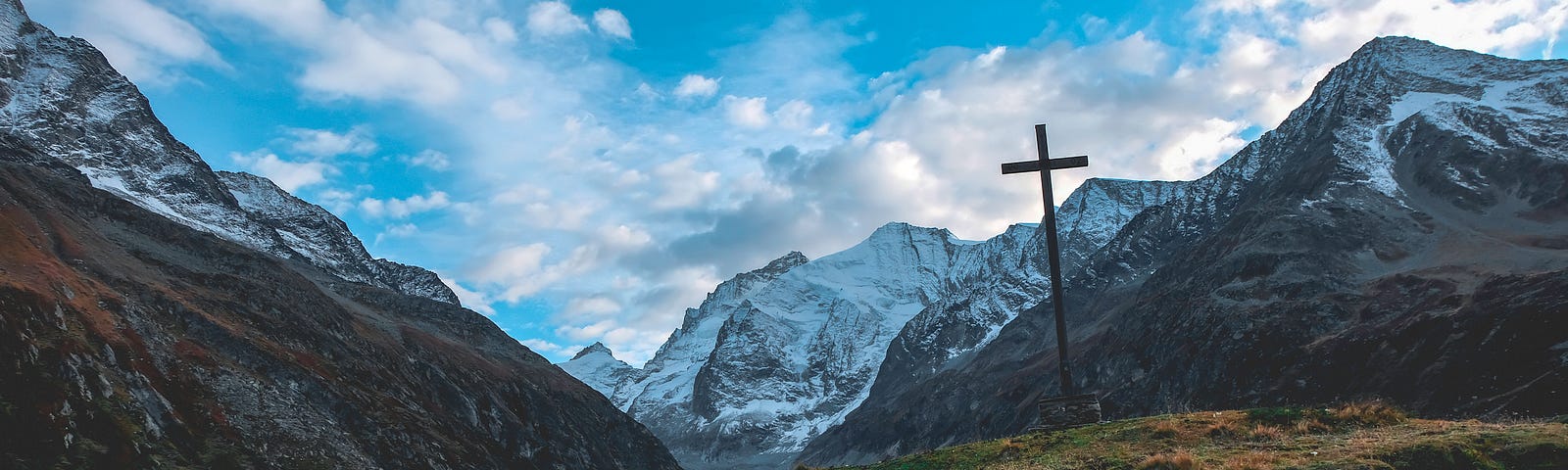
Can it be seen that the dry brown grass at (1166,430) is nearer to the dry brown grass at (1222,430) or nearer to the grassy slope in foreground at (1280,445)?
the grassy slope in foreground at (1280,445)

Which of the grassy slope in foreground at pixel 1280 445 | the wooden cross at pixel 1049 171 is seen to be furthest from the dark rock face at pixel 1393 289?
the grassy slope in foreground at pixel 1280 445

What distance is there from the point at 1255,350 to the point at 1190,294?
40.7 m

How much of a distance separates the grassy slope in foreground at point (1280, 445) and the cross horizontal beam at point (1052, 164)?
8788 millimetres

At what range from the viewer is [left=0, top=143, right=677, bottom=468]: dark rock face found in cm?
5150

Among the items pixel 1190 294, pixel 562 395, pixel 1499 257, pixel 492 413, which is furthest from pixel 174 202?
pixel 1499 257

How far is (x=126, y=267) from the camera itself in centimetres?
9094

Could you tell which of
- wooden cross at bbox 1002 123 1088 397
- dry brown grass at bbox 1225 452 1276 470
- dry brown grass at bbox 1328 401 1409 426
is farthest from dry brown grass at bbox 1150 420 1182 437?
wooden cross at bbox 1002 123 1088 397

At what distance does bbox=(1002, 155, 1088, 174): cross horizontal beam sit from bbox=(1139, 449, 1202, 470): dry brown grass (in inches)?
552

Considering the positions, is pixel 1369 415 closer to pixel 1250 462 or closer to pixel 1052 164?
pixel 1250 462

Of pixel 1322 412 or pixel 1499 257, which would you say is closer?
pixel 1322 412

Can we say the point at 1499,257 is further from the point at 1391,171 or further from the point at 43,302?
the point at 43,302

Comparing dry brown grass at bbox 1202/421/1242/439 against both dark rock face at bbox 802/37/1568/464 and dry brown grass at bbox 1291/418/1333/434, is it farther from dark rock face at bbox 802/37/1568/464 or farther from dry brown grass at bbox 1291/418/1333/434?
dark rock face at bbox 802/37/1568/464

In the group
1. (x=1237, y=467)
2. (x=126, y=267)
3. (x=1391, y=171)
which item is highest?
(x=1391, y=171)

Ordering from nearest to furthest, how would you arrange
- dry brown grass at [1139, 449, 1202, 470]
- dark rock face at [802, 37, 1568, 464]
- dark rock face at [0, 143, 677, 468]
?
dry brown grass at [1139, 449, 1202, 470] < dark rock face at [0, 143, 677, 468] < dark rock face at [802, 37, 1568, 464]
